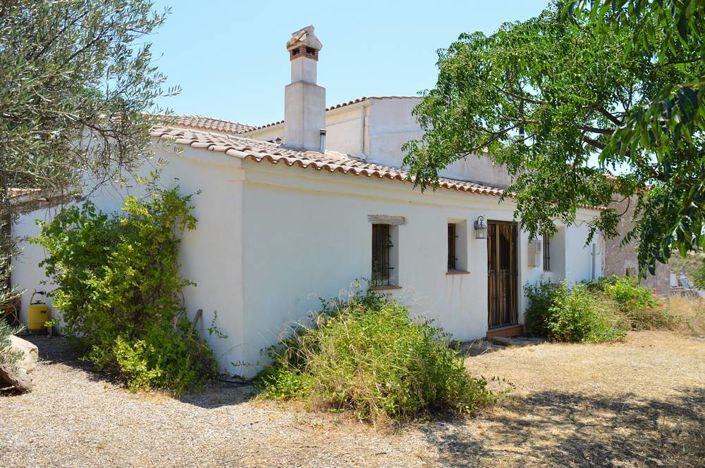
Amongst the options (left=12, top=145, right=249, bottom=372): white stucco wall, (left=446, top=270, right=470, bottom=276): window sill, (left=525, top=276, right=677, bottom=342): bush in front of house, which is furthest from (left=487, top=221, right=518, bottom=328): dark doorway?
(left=12, top=145, right=249, bottom=372): white stucco wall

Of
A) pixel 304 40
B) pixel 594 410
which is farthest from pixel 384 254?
pixel 304 40

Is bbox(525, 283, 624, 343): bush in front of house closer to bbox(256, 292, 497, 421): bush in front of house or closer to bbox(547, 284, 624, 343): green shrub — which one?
bbox(547, 284, 624, 343): green shrub

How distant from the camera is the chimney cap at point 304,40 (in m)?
11.5

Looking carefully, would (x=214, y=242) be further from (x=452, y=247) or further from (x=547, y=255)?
(x=547, y=255)

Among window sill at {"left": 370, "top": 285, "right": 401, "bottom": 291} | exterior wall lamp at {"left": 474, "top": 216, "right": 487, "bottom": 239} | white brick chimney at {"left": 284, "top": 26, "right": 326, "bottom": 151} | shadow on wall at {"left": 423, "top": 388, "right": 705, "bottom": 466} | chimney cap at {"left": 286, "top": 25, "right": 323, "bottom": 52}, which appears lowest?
shadow on wall at {"left": 423, "top": 388, "right": 705, "bottom": 466}

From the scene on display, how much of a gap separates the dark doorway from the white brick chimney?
4077 millimetres

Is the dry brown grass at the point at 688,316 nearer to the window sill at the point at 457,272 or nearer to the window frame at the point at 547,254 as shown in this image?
the window frame at the point at 547,254

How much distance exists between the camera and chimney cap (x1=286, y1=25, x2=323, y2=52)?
11.5 meters

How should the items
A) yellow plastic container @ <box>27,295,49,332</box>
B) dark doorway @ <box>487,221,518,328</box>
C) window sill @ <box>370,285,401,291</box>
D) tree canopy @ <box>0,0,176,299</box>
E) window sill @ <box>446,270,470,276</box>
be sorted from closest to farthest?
tree canopy @ <box>0,0,176,299</box>
window sill @ <box>370,285,401,291</box>
yellow plastic container @ <box>27,295,49,332</box>
window sill @ <box>446,270,470,276</box>
dark doorway @ <box>487,221,518,328</box>

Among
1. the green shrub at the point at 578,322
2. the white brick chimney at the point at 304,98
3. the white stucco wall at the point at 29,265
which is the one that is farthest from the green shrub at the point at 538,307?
the white stucco wall at the point at 29,265

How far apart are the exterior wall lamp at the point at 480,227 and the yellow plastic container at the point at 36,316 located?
8.19 metres

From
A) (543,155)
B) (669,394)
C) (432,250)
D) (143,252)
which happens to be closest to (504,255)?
Answer: (432,250)

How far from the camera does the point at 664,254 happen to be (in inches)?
125

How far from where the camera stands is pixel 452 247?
37.0 ft
